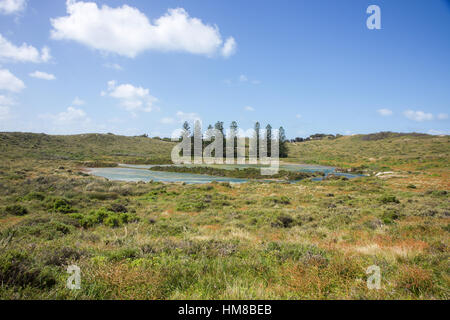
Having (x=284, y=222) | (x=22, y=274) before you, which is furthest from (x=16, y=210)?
(x=284, y=222)

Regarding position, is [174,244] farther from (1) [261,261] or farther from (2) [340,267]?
(2) [340,267]

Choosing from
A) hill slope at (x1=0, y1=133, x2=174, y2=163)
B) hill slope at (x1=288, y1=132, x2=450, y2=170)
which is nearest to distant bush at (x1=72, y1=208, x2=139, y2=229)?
hill slope at (x1=0, y1=133, x2=174, y2=163)

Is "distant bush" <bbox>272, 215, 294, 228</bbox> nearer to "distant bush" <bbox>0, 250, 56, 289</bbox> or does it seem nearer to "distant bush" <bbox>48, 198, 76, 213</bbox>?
"distant bush" <bbox>0, 250, 56, 289</bbox>

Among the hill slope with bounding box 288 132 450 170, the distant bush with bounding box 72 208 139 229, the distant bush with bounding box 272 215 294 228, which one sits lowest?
the distant bush with bounding box 272 215 294 228

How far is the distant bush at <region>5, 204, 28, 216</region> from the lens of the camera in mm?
13945

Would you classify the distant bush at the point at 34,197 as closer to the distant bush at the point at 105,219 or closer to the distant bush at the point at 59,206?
the distant bush at the point at 59,206

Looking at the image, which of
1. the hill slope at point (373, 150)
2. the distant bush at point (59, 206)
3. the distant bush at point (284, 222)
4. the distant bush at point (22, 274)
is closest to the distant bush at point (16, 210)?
the distant bush at point (59, 206)

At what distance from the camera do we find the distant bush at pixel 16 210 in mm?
13945

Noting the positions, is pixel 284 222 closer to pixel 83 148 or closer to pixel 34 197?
pixel 34 197

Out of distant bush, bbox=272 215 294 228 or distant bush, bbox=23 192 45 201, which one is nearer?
distant bush, bbox=272 215 294 228

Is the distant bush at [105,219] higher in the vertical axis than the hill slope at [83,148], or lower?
lower

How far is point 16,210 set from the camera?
558 inches
